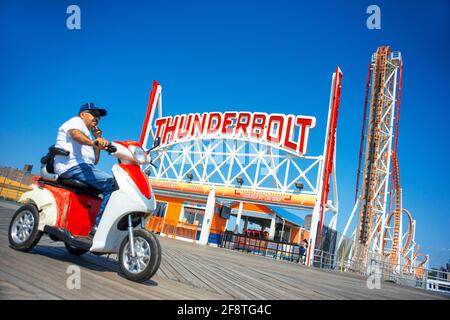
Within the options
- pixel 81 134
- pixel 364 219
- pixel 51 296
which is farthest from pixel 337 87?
pixel 51 296

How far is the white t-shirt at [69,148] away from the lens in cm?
319

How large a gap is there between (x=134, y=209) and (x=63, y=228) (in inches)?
35.8

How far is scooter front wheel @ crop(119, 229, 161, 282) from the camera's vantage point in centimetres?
243

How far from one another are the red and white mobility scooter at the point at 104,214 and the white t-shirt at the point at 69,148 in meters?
0.08

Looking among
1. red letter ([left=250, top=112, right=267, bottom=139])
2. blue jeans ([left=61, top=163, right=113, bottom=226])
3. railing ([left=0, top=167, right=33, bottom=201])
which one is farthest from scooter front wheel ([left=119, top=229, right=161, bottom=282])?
red letter ([left=250, top=112, right=267, bottom=139])

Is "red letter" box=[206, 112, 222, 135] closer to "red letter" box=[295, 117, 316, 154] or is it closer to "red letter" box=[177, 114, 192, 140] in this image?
"red letter" box=[177, 114, 192, 140]

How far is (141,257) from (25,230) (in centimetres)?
154

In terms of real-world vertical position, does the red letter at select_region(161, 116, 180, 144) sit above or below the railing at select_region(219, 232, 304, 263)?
above

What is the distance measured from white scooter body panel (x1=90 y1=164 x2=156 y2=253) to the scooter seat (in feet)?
1.67

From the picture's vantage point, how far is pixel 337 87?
19672 millimetres

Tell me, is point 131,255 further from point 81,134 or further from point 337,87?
point 337,87

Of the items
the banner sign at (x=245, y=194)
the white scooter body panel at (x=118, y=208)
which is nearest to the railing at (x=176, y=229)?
the banner sign at (x=245, y=194)

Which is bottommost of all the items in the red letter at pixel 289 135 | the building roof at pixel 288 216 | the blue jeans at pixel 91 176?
the blue jeans at pixel 91 176

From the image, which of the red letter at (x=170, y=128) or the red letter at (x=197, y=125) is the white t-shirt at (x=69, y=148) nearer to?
the red letter at (x=197, y=125)
